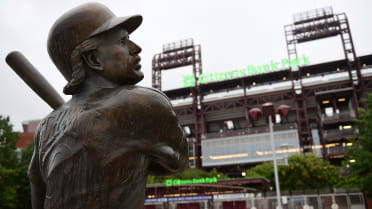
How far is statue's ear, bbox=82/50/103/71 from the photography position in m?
1.50

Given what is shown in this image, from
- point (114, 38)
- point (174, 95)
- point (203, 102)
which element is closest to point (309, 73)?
point (203, 102)

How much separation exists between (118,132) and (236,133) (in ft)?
170

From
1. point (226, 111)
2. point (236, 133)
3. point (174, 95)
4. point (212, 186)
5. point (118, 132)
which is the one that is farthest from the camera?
point (174, 95)

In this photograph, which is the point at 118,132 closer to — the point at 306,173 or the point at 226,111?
the point at 306,173

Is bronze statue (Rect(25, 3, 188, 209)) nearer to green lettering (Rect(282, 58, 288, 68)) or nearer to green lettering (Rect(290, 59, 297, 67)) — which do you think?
green lettering (Rect(290, 59, 297, 67))

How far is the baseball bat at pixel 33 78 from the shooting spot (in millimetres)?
1652

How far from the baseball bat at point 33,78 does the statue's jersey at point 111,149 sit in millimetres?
311

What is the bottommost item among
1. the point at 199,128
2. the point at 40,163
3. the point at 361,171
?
the point at 40,163

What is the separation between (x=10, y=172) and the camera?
20.3 m

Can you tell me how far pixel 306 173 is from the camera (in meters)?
30.2

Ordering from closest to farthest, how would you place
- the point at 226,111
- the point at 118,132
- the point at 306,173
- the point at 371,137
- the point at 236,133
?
the point at 118,132 → the point at 371,137 → the point at 306,173 → the point at 236,133 → the point at 226,111

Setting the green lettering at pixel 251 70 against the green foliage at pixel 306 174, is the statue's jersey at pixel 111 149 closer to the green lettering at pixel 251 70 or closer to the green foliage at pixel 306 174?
the green foliage at pixel 306 174

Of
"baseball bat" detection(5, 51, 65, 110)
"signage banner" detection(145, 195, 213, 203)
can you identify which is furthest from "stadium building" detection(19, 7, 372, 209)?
"baseball bat" detection(5, 51, 65, 110)

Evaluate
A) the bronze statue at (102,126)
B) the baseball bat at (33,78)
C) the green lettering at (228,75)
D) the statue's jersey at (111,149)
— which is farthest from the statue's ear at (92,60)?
the green lettering at (228,75)
